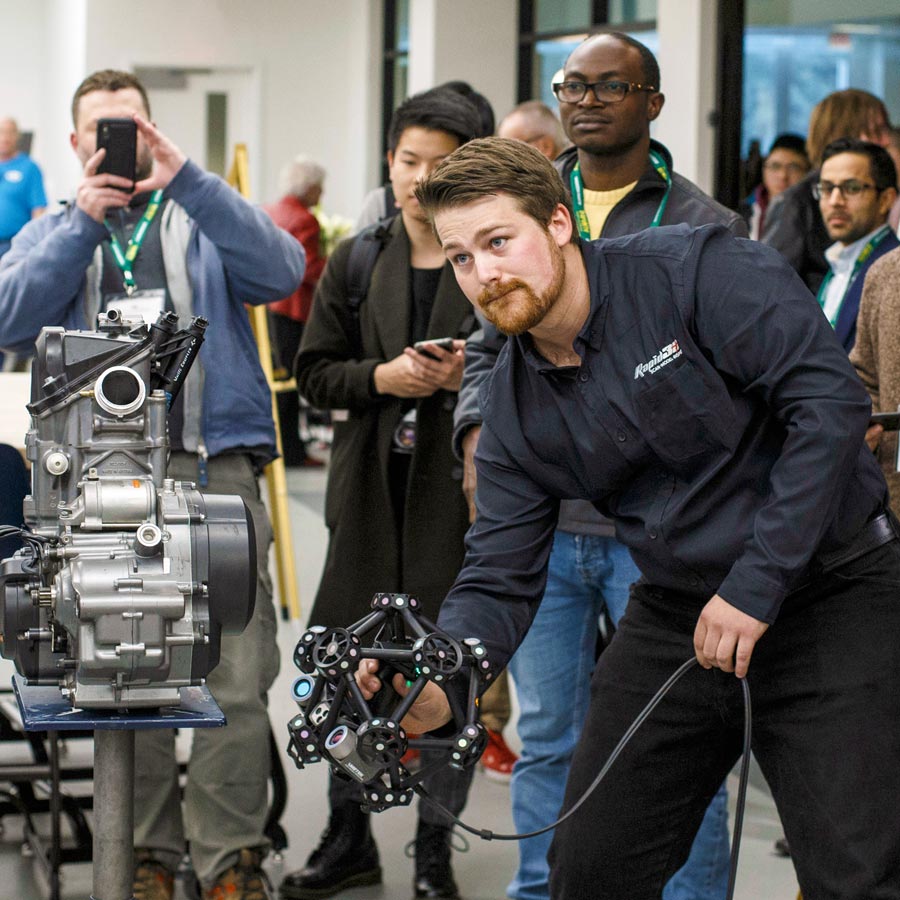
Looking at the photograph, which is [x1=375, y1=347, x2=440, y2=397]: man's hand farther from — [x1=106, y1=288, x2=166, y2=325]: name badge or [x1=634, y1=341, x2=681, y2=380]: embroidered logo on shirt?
[x1=634, y1=341, x2=681, y2=380]: embroidered logo on shirt

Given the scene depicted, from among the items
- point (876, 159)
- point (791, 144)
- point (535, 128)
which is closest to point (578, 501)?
point (876, 159)

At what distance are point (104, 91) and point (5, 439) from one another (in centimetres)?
76

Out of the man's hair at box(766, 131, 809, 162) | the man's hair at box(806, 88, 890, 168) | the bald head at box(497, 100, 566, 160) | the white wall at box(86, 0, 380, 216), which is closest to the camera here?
the bald head at box(497, 100, 566, 160)

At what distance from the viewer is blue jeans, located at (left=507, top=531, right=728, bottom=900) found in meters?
2.94

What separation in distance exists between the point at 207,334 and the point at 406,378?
0.43m

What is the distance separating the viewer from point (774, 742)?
2.12 m

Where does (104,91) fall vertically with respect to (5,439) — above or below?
above

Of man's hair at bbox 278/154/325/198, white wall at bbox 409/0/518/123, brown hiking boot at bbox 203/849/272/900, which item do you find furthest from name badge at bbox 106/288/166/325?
white wall at bbox 409/0/518/123

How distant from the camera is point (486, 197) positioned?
6.80ft

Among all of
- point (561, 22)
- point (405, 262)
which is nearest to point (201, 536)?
point (405, 262)

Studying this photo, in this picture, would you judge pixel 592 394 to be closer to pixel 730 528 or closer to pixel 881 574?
pixel 730 528

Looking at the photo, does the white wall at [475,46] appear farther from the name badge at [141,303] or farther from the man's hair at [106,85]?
the name badge at [141,303]

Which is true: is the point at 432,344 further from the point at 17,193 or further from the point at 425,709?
the point at 17,193

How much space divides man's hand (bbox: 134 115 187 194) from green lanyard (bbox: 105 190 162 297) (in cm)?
11
